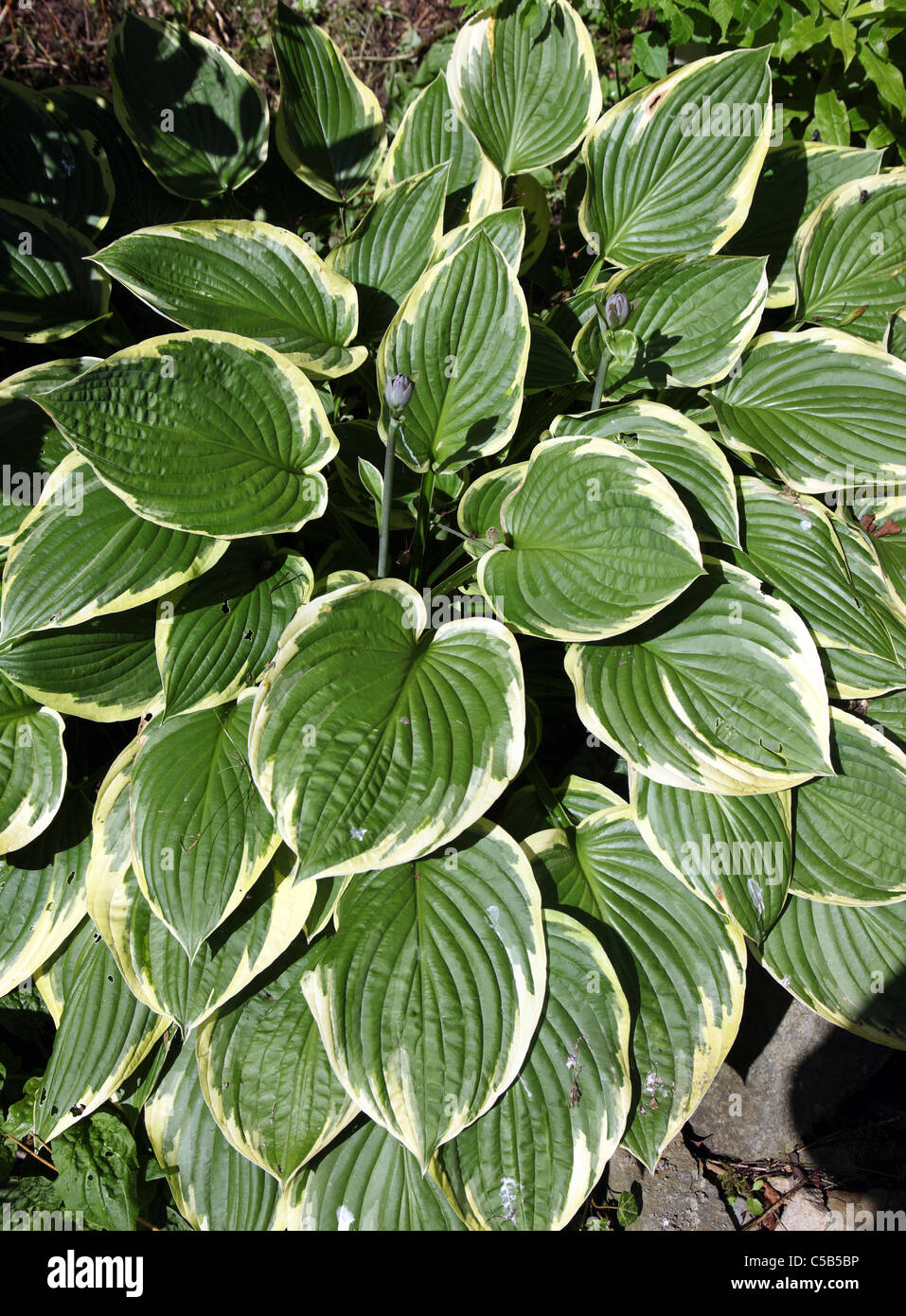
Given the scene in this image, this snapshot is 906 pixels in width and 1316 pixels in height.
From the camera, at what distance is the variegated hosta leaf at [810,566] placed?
6.35 ft

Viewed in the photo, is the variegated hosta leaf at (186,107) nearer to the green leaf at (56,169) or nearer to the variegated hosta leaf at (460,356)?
the green leaf at (56,169)

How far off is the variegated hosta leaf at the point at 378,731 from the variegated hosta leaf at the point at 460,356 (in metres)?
0.44

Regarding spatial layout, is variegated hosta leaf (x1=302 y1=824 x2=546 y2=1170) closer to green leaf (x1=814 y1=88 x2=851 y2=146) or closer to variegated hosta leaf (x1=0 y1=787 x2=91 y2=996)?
variegated hosta leaf (x1=0 y1=787 x2=91 y2=996)

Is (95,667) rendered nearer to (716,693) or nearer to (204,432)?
(204,432)

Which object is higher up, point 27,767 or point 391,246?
point 391,246

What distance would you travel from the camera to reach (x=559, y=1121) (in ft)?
5.70

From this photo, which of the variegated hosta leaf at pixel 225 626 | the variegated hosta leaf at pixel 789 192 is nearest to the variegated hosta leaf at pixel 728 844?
the variegated hosta leaf at pixel 225 626

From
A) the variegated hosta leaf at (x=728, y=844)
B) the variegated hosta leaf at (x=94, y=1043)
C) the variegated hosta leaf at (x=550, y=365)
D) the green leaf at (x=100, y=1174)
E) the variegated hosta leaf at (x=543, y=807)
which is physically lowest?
the green leaf at (x=100, y=1174)

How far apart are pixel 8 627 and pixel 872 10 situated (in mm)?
2814


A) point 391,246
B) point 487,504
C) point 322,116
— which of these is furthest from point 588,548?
point 322,116

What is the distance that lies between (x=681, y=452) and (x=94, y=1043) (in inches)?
70.2

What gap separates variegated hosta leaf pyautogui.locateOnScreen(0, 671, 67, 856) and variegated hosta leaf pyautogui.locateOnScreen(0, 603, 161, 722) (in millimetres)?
105

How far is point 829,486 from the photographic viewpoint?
1.93m
